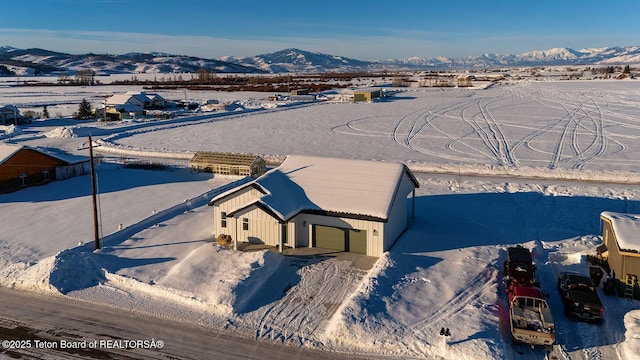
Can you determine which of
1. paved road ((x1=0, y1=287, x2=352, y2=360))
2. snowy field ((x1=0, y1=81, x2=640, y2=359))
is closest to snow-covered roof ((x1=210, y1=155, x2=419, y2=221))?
snowy field ((x1=0, y1=81, x2=640, y2=359))

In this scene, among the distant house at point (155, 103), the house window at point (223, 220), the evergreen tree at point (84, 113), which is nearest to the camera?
the house window at point (223, 220)

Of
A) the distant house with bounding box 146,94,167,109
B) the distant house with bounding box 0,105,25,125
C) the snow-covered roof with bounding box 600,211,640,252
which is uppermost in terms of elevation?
the distant house with bounding box 146,94,167,109

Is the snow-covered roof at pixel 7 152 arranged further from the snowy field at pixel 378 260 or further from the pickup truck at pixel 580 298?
the pickup truck at pixel 580 298

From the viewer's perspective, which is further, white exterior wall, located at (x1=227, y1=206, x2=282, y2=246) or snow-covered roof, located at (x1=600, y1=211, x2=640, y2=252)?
white exterior wall, located at (x1=227, y1=206, x2=282, y2=246)

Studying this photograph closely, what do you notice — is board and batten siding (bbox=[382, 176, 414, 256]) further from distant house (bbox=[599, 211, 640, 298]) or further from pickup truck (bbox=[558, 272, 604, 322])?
distant house (bbox=[599, 211, 640, 298])

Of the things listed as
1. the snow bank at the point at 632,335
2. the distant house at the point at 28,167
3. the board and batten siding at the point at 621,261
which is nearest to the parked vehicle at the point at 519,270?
the board and batten siding at the point at 621,261

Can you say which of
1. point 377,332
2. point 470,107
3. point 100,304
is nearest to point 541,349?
point 377,332

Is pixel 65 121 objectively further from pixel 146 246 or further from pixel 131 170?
pixel 146 246
